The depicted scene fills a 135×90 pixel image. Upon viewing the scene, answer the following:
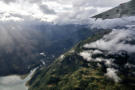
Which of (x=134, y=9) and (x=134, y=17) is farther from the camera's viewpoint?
(x=134, y=9)

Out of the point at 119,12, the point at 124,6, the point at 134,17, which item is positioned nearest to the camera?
the point at 134,17

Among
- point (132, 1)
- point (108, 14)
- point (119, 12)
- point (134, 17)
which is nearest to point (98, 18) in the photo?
point (108, 14)

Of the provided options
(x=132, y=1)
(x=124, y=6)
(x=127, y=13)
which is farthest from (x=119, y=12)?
(x=132, y=1)

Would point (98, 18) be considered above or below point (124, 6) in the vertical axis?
below

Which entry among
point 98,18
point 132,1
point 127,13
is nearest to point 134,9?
point 127,13

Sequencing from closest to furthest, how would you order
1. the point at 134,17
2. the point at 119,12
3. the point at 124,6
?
the point at 134,17
the point at 119,12
the point at 124,6

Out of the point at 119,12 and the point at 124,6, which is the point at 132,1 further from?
the point at 119,12

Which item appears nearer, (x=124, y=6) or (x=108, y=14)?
(x=108, y=14)

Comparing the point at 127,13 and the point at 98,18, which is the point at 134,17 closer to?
the point at 127,13
